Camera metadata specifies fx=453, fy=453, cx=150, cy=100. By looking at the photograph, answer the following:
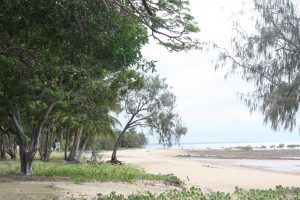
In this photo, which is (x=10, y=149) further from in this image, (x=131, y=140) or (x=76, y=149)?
(x=131, y=140)

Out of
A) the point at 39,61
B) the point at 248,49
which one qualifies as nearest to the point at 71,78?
the point at 39,61

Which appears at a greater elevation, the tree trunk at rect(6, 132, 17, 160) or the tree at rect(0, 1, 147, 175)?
the tree at rect(0, 1, 147, 175)

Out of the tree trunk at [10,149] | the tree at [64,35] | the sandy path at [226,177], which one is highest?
the tree at [64,35]

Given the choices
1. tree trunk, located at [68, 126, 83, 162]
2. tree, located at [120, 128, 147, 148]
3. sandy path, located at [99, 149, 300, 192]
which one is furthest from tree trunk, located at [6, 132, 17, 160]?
tree, located at [120, 128, 147, 148]

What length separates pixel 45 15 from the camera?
7230 millimetres

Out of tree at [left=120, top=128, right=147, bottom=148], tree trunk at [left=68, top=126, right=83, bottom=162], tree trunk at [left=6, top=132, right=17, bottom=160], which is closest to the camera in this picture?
tree trunk at [left=68, top=126, right=83, bottom=162]

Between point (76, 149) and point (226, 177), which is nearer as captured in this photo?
point (226, 177)

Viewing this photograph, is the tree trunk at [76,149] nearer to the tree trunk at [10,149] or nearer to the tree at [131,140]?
the tree trunk at [10,149]

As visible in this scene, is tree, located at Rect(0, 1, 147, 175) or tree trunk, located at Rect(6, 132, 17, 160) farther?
tree trunk, located at Rect(6, 132, 17, 160)

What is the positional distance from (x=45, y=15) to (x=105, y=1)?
1106 mm

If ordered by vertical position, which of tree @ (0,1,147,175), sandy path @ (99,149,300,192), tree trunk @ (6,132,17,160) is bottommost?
sandy path @ (99,149,300,192)

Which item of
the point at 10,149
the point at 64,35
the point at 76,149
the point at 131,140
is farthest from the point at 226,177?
the point at 131,140

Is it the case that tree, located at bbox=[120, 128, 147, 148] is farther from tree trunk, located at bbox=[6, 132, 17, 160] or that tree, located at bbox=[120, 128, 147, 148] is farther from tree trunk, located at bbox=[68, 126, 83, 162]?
tree trunk, located at bbox=[68, 126, 83, 162]

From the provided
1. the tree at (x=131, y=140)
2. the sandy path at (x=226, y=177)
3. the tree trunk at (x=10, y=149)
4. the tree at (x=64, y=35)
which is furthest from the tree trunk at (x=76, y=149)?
the tree at (x=131, y=140)
